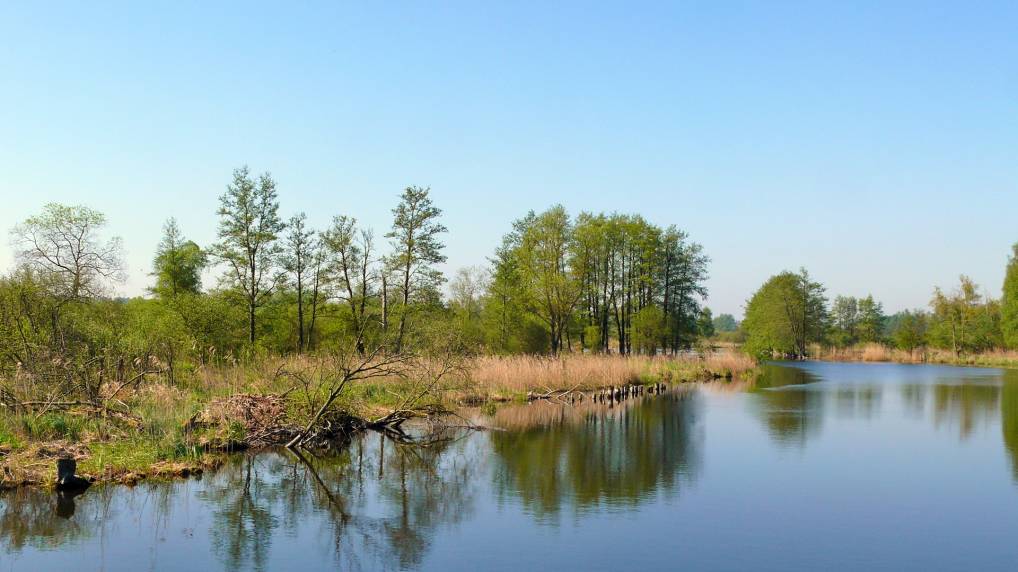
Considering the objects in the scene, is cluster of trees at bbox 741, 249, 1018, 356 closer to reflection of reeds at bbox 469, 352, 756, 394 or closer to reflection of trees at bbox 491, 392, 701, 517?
reflection of reeds at bbox 469, 352, 756, 394

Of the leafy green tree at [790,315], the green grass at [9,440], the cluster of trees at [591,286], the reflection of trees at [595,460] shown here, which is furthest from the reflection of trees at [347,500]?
the leafy green tree at [790,315]

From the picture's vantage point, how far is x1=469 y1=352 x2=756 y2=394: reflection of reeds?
78.7ft

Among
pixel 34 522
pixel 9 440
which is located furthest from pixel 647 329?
pixel 34 522

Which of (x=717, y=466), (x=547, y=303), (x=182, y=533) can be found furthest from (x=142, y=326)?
(x=547, y=303)

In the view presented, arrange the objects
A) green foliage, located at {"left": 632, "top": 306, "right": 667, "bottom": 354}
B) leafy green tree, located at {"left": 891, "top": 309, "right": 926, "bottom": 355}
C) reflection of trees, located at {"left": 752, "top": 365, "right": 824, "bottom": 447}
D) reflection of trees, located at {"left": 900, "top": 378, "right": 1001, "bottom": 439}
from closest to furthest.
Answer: reflection of trees, located at {"left": 752, "top": 365, "right": 824, "bottom": 447} → reflection of trees, located at {"left": 900, "top": 378, "right": 1001, "bottom": 439} → green foliage, located at {"left": 632, "top": 306, "right": 667, "bottom": 354} → leafy green tree, located at {"left": 891, "top": 309, "right": 926, "bottom": 355}

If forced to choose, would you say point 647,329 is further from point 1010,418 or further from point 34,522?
point 34,522

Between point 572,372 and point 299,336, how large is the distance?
14.6 m

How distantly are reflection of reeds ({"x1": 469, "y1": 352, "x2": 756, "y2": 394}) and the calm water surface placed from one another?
6.20 m

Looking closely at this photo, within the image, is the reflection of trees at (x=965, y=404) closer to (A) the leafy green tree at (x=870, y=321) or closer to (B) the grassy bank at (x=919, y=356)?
(B) the grassy bank at (x=919, y=356)

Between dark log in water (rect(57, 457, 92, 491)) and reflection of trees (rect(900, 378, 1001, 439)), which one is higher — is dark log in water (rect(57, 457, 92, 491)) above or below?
above

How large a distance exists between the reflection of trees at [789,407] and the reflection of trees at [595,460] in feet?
7.14

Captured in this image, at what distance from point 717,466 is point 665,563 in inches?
241

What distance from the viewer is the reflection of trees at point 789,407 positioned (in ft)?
59.5

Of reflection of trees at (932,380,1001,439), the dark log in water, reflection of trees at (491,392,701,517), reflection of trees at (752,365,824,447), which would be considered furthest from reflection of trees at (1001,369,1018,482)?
the dark log in water
